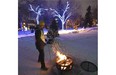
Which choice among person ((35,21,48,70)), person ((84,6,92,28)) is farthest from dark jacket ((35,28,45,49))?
person ((84,6,92,28))

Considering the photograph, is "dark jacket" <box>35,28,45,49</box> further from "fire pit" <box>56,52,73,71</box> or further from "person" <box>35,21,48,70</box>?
"fire pit" <box>56,52,73,71</box>

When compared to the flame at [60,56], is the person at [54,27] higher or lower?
higher

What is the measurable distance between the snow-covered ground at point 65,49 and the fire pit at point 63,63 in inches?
1.4

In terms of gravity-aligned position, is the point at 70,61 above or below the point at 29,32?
below

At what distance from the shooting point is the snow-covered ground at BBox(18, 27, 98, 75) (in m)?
1.66

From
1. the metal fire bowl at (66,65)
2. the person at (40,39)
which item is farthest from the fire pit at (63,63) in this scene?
the person at (40,39)

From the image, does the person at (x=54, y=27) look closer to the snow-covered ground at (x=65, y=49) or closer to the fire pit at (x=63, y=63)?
the snow-covered ground at (x=65, y=49)

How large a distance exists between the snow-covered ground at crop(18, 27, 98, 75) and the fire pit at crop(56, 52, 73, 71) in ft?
0.11

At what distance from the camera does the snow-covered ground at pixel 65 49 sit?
1.66 m
